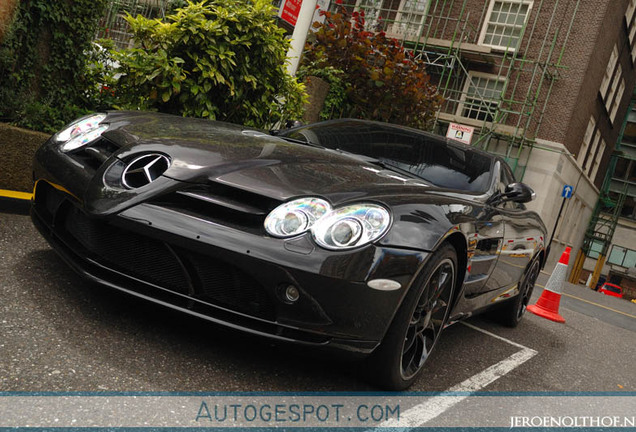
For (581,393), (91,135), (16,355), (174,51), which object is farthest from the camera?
(174,51)

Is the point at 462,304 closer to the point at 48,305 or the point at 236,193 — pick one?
the point at 236,193

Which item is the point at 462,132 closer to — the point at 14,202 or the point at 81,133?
the point at 14,202

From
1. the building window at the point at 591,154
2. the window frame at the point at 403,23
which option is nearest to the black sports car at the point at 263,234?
the window frame at the point at 403,23

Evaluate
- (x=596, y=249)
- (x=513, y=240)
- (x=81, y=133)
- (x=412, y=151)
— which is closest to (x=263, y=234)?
(x=81, y=133)

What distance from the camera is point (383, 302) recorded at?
2.32 metres

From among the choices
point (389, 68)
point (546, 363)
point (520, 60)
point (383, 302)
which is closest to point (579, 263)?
point (520, 60)

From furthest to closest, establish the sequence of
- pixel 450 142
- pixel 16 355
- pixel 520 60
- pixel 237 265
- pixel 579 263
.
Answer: pixel 579 263 → pixel 520 60 → pixel 450 142 → pixel 237 265 → pixel 16 355

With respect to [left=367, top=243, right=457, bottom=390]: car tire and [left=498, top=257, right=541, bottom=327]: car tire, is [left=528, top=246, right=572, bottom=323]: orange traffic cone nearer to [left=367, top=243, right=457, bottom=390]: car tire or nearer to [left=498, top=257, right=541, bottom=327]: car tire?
[left=498, top=257, right=541, bottom=327]: car tire

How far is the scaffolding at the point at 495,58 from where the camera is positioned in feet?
67.6

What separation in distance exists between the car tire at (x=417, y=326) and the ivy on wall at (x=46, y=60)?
312 centimetres

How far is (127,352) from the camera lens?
2.33 meters

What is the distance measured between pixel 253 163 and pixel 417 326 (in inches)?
41.4

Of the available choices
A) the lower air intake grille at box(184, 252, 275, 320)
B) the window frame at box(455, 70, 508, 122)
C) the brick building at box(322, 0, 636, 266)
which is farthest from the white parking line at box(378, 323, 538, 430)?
the window frame at box(455, 70, 508, 122)

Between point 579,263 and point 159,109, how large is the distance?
107ft
